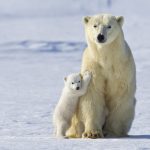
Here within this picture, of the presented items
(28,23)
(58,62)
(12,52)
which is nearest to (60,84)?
(58,62)

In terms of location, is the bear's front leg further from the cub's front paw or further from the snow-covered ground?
the snow-covered ground

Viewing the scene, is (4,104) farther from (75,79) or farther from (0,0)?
(0,0)

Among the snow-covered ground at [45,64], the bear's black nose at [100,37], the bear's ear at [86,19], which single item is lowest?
the snow-covered ground at [45,64]

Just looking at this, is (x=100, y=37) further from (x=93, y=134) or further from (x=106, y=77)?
(x=93, y=134)

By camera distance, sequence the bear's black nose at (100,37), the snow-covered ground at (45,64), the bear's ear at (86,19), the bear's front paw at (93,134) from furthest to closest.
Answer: the bear's ear at (86,19), the bear's front paw at (93,134), the bear's black nose at (100,37), the snow-covered ground at (45,64)

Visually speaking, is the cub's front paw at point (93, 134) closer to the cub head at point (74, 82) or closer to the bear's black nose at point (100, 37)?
the cub head at point (74, 82)

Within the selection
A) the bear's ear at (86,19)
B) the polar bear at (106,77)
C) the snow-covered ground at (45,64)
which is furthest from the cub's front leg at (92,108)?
the bear's ear at (86,19)

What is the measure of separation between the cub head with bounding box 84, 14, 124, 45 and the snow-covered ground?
0.84 meters

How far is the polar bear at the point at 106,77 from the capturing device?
5.66 metres

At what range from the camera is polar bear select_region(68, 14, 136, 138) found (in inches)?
223

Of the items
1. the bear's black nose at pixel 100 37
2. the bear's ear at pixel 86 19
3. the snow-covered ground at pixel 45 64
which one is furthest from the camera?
the bear's ear at pixel 86 19

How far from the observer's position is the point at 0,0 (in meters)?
50.6

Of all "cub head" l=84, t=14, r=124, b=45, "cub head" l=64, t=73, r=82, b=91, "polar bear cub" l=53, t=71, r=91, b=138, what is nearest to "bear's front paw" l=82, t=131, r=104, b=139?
"polar bear cub" l=53, t=71, r=91, b=138

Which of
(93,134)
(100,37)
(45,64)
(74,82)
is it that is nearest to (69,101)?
(74,82)
